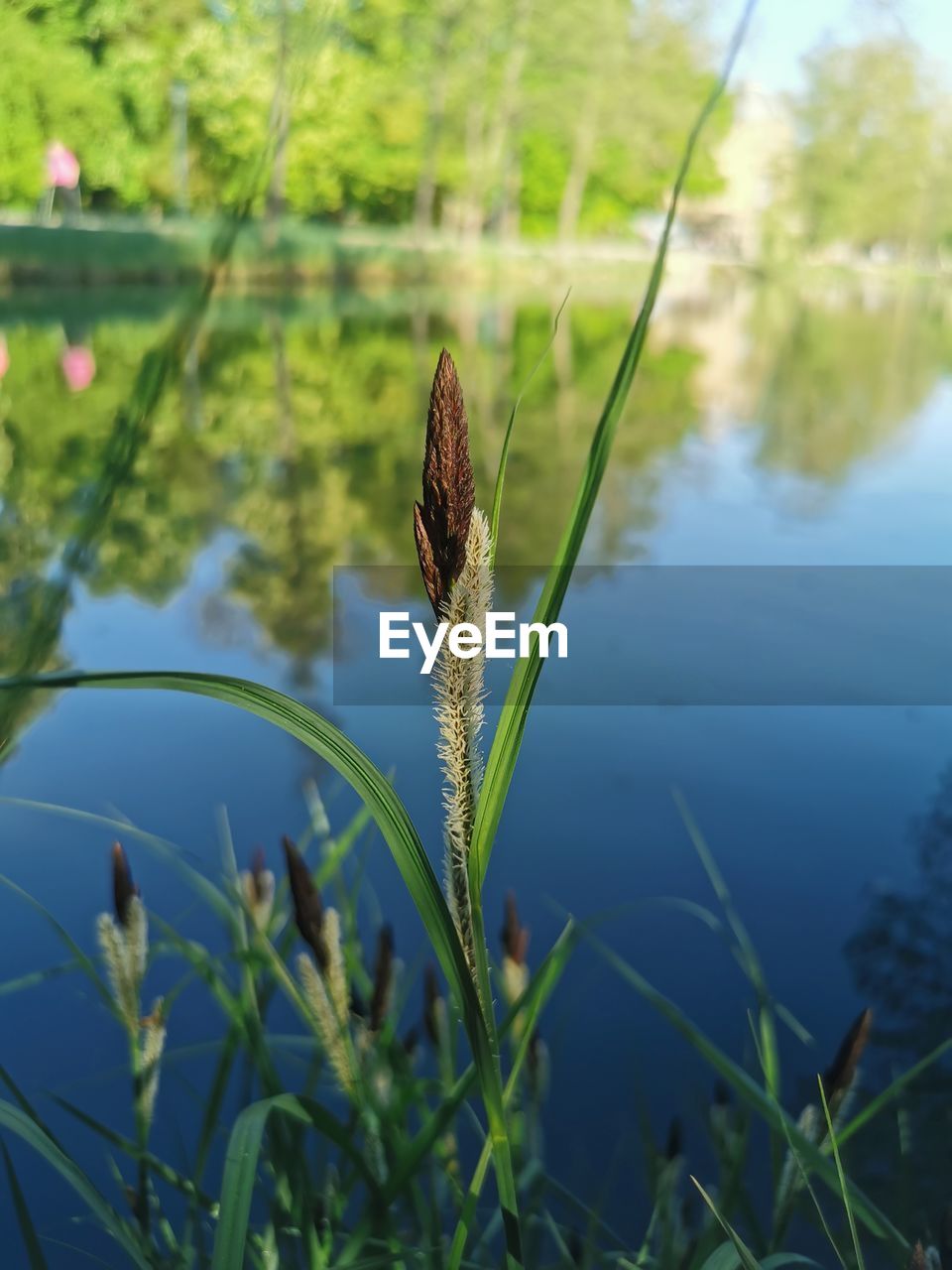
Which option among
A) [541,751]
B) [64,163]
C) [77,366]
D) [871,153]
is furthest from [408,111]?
[541,751]

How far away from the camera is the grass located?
359 millimetres

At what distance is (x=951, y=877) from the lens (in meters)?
2.25

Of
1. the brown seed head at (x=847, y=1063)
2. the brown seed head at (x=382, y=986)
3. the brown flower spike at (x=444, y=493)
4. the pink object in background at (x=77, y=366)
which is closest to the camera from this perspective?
the brown flower spike at (x=444, y=493)

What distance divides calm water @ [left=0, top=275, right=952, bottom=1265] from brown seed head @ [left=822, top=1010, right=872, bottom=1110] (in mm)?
452

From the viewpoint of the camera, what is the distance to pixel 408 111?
29.1 meters

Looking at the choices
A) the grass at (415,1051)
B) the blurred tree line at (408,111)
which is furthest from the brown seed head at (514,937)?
the blurred tree line at (408,111)

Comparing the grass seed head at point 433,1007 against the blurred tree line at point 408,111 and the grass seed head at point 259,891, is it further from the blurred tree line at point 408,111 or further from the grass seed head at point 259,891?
the blurred tree line at point 408,111

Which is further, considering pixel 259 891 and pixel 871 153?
pixel 871 153

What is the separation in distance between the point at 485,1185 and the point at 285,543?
3.56 metres

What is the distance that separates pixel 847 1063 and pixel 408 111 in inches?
1245

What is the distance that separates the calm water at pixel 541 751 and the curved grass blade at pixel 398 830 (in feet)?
0.22

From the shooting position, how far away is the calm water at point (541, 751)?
160 cm

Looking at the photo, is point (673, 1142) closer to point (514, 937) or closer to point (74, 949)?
point (514, 937)

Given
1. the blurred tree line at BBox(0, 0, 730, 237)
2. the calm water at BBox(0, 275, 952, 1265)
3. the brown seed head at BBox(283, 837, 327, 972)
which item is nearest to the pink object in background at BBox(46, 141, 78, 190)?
the blurred tree line at BBox(0, 0, 730, 237)
